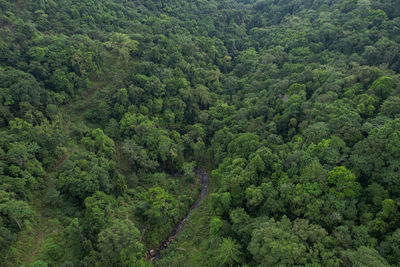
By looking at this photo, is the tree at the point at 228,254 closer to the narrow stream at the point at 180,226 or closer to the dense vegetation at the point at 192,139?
the dense vegetation at the point at 192,139

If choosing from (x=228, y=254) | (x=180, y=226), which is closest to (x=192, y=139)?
(x=180, y=226)

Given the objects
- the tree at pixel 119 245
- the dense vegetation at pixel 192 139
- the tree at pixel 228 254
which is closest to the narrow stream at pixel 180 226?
the dense vegetation at pixel 192 139

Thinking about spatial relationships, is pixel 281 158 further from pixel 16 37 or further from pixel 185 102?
pixel 16 37

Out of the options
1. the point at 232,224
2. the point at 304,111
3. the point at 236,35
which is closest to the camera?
the point at 232,224

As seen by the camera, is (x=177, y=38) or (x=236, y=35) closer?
(x=177, y=38)

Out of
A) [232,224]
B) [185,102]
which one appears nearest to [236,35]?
[185,102]

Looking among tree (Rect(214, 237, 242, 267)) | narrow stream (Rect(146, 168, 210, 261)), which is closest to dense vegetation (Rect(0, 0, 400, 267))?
tree (Rect(214, 237, 242, 267))

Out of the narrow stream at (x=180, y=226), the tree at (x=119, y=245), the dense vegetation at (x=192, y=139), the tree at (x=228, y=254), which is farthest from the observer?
the narrow stream at (x=180, y=226)

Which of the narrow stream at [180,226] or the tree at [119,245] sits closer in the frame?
the tree at [119,245]
